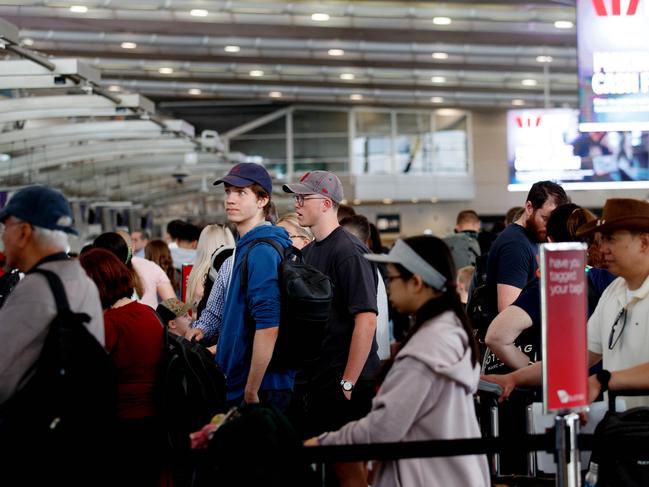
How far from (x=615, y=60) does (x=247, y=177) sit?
4971 millimetres

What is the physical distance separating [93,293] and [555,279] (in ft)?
4.74

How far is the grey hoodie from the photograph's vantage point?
3.32m

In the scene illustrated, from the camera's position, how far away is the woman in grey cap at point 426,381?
3.32m

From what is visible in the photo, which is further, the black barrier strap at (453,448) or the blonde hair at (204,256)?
the blonde hair at (204,256)

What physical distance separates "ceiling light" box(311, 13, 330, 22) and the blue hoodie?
1403cm

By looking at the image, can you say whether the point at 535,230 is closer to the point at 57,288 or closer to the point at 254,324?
the point at 254,324

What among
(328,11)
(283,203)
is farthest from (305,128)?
(328,11)

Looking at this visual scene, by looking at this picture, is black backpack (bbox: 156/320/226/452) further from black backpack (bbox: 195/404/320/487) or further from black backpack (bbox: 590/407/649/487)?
black backpack (bbox: 590/407/649/487)

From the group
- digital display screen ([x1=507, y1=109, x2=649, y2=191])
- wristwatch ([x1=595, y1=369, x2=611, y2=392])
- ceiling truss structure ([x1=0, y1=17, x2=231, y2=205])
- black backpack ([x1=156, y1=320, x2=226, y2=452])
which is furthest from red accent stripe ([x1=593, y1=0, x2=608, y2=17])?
digital display screen ([x1=507, y1=109, x2=649, y2=191])

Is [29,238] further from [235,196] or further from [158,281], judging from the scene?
[158,281]

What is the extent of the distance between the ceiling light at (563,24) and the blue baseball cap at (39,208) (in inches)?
628

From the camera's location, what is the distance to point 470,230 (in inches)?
445

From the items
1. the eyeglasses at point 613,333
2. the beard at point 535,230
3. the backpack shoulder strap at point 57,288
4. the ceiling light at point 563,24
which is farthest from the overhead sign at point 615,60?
the ceiling light at point 563,24

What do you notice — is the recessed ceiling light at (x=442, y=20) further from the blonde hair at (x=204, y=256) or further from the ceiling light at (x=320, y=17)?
the blonde hair at (x=204, y=256)
